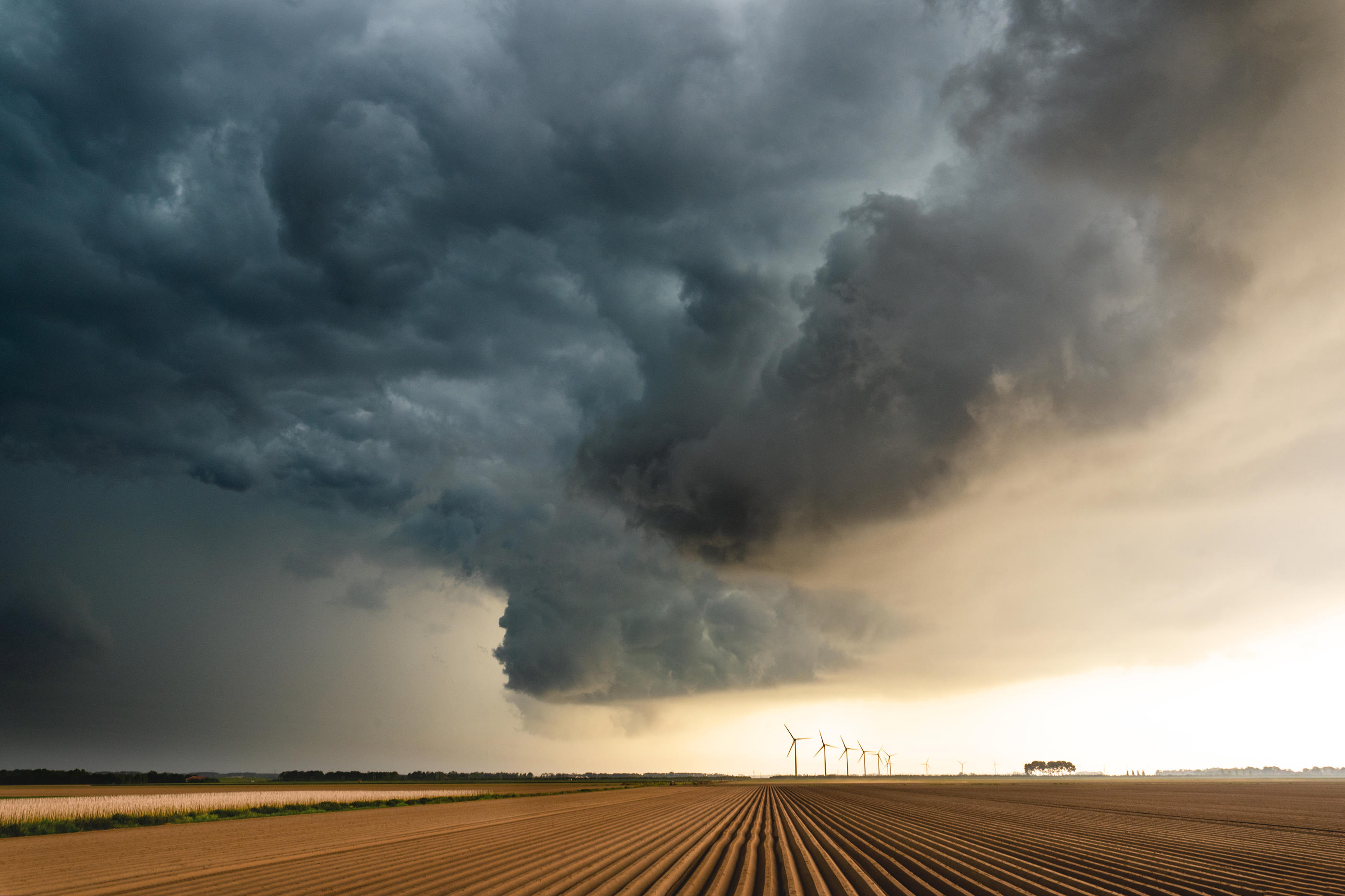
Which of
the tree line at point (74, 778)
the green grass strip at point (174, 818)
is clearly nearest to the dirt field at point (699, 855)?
the green grass strip at point (174, 818)

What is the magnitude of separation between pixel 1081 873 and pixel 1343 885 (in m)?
6.91

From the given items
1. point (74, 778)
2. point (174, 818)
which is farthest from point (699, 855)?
point (74, 778)

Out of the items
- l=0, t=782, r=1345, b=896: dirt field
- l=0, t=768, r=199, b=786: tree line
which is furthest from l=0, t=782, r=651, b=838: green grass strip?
l=0, t=768, r=199, b=786: tree line

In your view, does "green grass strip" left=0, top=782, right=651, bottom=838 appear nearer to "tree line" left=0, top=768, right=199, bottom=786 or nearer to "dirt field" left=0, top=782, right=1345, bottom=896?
"dirt field" left=0, top=782, right=1345, bottom=896

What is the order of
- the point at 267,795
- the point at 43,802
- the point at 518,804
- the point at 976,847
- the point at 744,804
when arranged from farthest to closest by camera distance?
the point at 518,804 → the point at 744,804 → the point at 267,795 → the point at 43,802 → the point at 976,847

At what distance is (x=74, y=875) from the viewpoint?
20.4m

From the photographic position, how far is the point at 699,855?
2414cm

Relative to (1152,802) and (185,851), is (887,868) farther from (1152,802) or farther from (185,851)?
(1152,802)

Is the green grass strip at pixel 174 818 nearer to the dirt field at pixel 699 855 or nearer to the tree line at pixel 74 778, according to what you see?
the dirt field at pixel 699 855

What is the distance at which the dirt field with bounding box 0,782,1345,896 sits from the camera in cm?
1831

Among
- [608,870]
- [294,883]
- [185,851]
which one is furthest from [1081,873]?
[185,851]

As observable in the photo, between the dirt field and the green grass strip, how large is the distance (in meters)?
2.35

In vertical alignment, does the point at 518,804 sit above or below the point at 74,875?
below

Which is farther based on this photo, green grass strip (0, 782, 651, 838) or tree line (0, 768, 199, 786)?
tree line (0, 768, 199, 786)
